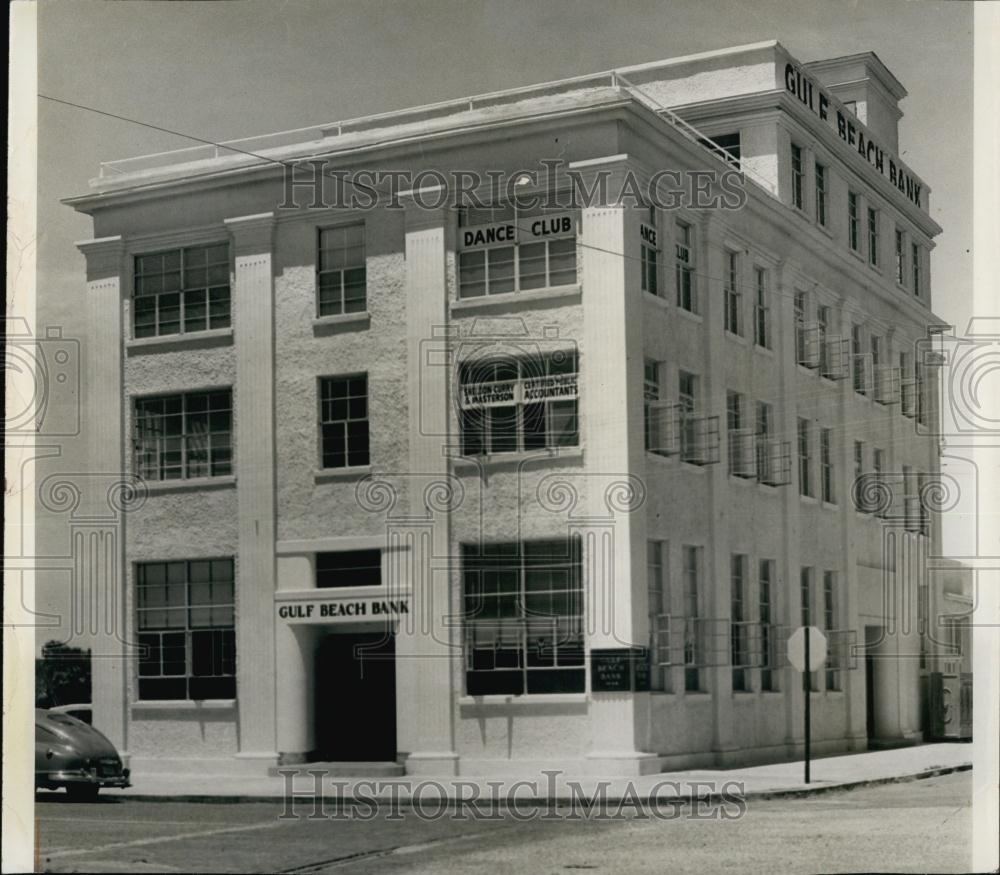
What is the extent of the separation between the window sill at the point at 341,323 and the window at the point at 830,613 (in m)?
3.39

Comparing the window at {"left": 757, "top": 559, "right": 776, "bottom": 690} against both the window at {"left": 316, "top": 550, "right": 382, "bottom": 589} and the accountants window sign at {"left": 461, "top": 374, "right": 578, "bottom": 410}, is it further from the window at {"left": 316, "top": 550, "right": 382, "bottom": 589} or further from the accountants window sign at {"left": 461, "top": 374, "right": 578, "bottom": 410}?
the window at {"left": 316, "top": 550, "right": 382, "bottom": 589}

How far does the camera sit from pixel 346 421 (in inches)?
392

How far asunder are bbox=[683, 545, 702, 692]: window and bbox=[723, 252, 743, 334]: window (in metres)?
1.49

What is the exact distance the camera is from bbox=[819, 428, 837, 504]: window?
10289 millimetres

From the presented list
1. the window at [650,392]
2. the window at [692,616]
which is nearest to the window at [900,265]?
the window at [650,392]

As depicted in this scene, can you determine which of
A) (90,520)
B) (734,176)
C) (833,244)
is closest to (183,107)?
(90,520)

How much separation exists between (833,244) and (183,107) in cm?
444

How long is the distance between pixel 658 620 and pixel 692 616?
0.27 metres

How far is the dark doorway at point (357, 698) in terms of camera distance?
31.6 ft

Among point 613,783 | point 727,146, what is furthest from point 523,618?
point 727,146

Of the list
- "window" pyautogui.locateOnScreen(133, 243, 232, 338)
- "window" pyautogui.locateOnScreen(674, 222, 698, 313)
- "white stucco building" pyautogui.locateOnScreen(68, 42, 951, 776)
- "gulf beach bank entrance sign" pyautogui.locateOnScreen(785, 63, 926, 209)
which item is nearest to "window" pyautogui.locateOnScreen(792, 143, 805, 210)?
"white stucco building" pyautogui.locateOnScreen(68, 42, 951, 776)

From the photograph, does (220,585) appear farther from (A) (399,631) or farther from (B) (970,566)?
(B) (970,566)

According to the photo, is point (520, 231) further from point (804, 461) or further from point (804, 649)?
point (804, 649)

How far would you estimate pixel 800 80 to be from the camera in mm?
10188
